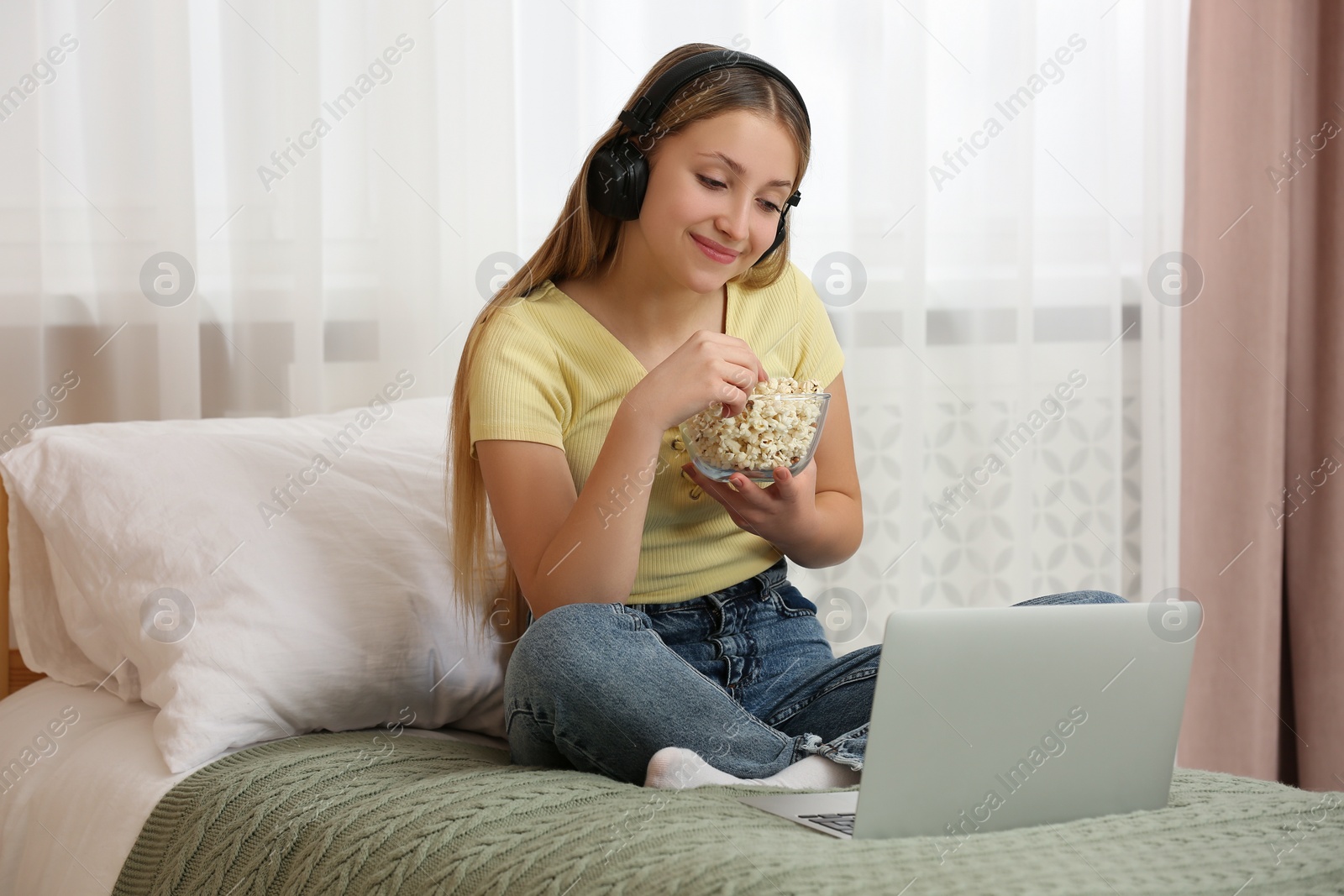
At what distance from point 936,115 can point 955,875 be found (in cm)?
138

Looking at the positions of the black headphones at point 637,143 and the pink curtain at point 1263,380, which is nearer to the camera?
the black headphones at point 637,143

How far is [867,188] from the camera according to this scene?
5.74 ft

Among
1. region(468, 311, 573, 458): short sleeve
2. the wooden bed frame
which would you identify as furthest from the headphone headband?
the wooden bed frame

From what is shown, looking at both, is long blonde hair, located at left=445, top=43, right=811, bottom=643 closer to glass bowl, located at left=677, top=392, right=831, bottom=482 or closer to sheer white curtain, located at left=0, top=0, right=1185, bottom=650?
glass bowl, located at left=677, top=392, right=831, bottom=482

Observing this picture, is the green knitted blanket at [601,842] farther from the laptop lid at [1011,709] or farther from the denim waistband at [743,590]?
the denim waistband at [743,590]

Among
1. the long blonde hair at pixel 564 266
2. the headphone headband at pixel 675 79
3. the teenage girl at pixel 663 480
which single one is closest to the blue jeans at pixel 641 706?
the teenage girl at pixel 663 480

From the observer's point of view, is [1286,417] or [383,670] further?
[1286,417]

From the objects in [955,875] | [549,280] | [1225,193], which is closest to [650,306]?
[549,280]

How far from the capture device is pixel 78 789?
3.34 ft

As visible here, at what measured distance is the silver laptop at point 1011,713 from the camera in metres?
0.70

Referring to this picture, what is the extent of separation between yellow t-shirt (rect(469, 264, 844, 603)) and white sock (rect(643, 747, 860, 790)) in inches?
11.0

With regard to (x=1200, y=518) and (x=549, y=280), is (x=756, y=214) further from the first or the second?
(x=1200, y=518)

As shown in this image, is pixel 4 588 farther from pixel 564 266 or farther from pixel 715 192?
pixel 715 192

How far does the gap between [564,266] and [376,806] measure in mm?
604
